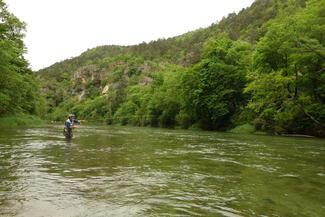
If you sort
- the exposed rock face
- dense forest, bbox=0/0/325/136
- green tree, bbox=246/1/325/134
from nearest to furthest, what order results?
green tree, bbox=246/1/325/134 → dense forest, bbox=0/0/325/136 → the exposed rock face

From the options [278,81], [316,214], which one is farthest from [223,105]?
[316,214]

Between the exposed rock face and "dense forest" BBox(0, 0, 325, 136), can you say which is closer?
"dense forest" BBox(0, 0, 325, 136)

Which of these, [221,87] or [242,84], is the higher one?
[242,84]

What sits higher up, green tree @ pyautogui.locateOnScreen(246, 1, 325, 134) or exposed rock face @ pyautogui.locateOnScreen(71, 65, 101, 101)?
exposed rock face @ pyautogui.locateOnScreen(71, 65, 101, 101)

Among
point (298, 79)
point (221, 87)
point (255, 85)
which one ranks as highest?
point (221, 87)

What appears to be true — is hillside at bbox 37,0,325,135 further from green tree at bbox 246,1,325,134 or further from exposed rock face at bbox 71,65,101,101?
exposed rock face at bbox 71,65,101,101

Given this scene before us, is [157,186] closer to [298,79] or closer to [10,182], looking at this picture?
[10,182]

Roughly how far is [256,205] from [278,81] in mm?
31355

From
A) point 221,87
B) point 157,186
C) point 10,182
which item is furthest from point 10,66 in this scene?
point 157,186

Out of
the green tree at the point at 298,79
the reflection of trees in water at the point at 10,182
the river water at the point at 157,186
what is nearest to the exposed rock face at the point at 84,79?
the green tree at the point at 298,79

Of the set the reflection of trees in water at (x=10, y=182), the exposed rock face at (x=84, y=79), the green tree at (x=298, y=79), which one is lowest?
the reflection of trees in water at (x=10, y=182)

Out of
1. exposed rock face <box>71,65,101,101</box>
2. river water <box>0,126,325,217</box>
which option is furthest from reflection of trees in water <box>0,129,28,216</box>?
exposed rock face <box>71,65,101,101</box>

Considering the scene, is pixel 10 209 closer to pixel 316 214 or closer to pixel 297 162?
pixel 316 214

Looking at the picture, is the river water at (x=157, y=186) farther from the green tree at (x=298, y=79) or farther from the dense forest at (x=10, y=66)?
the dense forest at (x=10, y=66)
